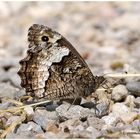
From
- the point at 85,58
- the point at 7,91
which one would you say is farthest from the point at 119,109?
the point at 85,58

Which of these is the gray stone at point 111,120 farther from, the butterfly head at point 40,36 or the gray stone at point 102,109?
the butterfly head at point 40,36

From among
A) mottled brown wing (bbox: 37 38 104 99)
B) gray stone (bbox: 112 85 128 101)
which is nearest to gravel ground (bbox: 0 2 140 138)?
gray stone (bbox: 112 85 128 101)

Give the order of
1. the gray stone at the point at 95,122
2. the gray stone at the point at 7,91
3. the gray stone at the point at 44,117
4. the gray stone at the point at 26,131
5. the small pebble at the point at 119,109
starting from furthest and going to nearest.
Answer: the gray stone at the point at 7,91, the small pebble at the point at 119,109, the gray stone at the point at 44,117, the gray stone at the point at 95,122, the gray stone at the point at 26,131

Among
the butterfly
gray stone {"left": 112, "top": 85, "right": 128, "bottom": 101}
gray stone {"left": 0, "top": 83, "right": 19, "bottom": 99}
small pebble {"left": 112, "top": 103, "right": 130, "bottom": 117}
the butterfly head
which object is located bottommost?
small pebble {"left": 112, "top": 103, "right": 130, "bottom": 117}

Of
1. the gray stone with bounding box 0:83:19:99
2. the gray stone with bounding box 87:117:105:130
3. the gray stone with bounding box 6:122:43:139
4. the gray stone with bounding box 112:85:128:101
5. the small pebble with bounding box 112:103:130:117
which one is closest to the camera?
the gray stone with bounding box 6:122:43:139

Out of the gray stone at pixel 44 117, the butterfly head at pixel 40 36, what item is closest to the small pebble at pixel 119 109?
the gray stone at pixel 44 117

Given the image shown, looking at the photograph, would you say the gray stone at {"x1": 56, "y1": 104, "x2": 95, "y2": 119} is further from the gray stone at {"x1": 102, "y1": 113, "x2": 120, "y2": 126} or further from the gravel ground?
the gray stone at {"x1": 102, "y1": 113, "x2": 120, "y2": 126}

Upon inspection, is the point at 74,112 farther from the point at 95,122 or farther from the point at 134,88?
the point at 134,88
